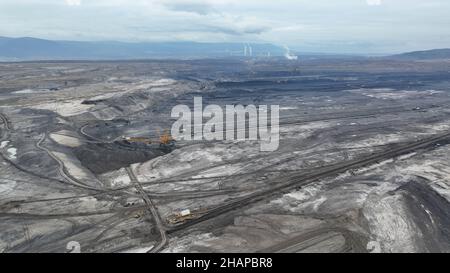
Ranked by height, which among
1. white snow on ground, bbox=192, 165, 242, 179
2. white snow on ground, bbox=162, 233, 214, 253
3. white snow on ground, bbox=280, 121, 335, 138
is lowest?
white snow on ground, bbox=162, 233, 214, 253

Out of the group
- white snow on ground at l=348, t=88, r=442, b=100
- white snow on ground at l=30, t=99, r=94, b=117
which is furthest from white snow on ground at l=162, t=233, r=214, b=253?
white snow on ground at l=348, t=88, r=442, b=100

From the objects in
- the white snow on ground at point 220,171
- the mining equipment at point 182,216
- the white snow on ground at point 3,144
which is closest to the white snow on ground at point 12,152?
the white snow on ground at point 3,144

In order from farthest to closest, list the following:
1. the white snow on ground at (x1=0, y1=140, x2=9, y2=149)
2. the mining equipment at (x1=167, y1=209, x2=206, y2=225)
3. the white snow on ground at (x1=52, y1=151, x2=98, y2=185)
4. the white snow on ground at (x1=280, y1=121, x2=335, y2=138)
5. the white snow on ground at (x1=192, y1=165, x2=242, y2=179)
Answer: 1. the white snow on ground at (x1=280, y1=121, x2=335, y2=138)
2. the white snow on ground at (x1=0, y1=140, x2=9, y2=149)
3. the white snow on ground at (x1=192, y1=165, x2=242, y2=179)
4. the white snow on ground at (x1=52, y1=151, x2=98, y2=185)
5. the mining equipment at (x1=167, y1=209, x2=206, y2=225)

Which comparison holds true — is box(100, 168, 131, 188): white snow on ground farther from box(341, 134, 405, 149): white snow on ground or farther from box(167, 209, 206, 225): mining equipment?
box(341, 134, 405, 149): white snow on ground

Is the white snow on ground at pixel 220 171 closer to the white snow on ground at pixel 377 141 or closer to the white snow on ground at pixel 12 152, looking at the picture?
the white snow on ground at pixel 377 141

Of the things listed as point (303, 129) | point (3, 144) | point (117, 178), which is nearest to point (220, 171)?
point (117, 178)

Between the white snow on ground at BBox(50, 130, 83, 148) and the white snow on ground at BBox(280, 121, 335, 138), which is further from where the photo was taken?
the white snow on ground at BBox(280, 121, 335, 138)

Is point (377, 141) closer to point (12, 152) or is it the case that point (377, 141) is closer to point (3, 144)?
Result: point (12, 152)

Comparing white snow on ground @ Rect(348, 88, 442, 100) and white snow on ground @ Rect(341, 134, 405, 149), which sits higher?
white snow on ground @ Rect(348, 88, 442, 100)

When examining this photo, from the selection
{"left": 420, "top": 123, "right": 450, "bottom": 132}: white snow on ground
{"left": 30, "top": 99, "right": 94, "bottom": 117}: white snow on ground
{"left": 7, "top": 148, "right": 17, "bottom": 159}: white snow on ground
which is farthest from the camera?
{"left": 30, "top": 99, "right": 94, "bottom": 117}: white snow on ground
